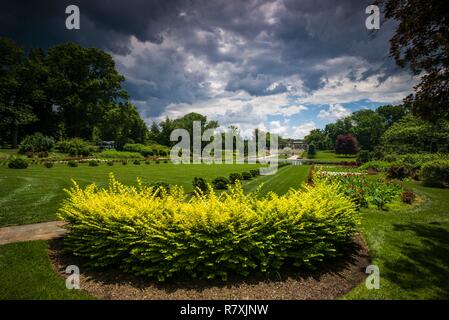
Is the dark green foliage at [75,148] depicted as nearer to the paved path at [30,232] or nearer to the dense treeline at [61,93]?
the dense treeline at [61,93]

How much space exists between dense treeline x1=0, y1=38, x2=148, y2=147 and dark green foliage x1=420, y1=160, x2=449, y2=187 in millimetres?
44860

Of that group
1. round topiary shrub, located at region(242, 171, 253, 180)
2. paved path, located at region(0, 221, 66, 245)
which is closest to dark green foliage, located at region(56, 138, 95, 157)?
round topiary shrub, located at region(242, 171, 253, 180)

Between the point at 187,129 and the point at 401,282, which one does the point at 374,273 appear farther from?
the point at 187,129

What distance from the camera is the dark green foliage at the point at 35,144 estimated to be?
3048cm

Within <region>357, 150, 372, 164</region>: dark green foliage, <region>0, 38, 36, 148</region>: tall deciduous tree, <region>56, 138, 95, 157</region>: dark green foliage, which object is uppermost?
<region>0, 38, 36, 148</region>: tall deciduous tree

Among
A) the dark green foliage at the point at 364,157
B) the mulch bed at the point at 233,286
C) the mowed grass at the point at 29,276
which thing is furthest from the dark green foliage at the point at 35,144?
the dark green foliage at the point at 364,157

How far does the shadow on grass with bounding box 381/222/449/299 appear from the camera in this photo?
15.4 feet

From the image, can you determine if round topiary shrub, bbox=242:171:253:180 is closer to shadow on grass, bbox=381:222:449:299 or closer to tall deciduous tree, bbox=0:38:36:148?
shadow on grass, bbox=381:222:449:299

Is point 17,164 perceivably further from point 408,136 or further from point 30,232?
point 408,136

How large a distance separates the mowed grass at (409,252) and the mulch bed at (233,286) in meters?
0.45

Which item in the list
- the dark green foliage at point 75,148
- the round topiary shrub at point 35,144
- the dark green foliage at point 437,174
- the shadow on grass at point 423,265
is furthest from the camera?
the dark green foliage at point 75,148

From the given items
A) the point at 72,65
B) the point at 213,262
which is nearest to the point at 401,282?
the point at 213,262

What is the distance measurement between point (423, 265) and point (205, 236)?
4917mm

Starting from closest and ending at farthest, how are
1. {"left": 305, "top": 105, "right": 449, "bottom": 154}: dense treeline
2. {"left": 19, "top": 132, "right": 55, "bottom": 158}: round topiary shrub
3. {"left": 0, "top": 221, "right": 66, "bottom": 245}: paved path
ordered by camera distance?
{"left": 0, "top": 221, "right": 66, "bottom": 245}: paved path
{"left": 305, "top": 105, "right": 449, "bottom": 154}: dense treeline
{"left": 19, "top": 132, "right": 55, "bottom": 158}: round topiary shrub
